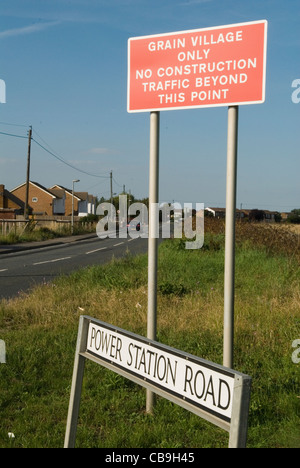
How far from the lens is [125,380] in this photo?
4820 millimetres

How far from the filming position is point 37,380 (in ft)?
16.0

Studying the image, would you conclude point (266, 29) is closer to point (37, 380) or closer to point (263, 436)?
point (263, 436)

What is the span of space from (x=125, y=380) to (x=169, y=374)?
2.41m

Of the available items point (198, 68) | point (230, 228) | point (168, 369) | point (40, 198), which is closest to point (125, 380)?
point (230, 228)

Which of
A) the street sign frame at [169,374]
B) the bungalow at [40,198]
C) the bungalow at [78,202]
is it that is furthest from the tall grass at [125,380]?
the bungalow at [78,202]

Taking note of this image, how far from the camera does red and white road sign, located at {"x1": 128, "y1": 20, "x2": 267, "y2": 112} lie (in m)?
3.89

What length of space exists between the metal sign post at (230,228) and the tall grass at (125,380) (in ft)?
1.86

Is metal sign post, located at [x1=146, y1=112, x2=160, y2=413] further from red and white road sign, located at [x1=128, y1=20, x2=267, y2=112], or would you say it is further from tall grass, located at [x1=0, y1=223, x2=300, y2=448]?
tall grass, located at [x1=0, y1=223, x2=300, y2=448]

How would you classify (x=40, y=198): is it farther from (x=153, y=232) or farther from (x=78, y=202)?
(x=153, y=232)

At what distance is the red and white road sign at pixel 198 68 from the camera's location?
153 inches

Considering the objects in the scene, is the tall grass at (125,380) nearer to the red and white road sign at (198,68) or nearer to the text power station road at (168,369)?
the text power station road at (168,369)

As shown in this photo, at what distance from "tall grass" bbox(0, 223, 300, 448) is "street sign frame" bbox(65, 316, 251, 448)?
86cm

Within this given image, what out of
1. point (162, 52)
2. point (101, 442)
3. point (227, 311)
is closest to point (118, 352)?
point (101, 442)
